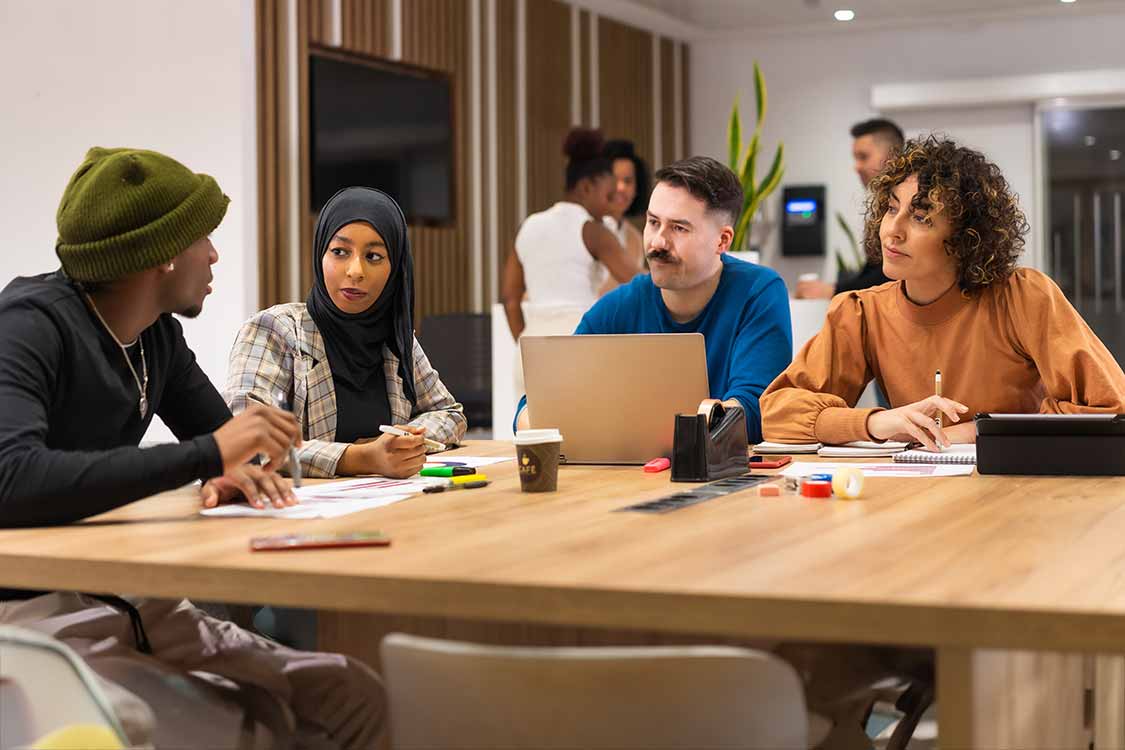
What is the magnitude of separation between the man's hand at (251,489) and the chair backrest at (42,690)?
1.89ft

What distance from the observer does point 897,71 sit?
927cm

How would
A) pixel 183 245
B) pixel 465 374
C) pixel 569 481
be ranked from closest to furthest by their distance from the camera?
pixel 183 245 → pixel 569 481 → pixel 465 374

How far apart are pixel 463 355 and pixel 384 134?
1318 mm

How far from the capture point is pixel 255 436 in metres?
1.81

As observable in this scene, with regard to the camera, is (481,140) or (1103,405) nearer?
(1103,405)

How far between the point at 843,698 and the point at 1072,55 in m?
8.38

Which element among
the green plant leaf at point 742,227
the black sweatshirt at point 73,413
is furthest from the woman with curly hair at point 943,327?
the green plant leaf at point 742,227

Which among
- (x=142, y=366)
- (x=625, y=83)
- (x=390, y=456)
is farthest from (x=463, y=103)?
(x=142, y=366)

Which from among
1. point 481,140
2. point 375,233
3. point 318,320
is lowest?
point 318,320

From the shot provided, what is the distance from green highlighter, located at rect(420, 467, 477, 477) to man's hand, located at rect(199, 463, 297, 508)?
1.23 feet

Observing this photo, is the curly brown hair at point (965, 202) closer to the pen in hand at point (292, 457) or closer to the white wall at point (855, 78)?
the pen in hand at point (292, 457)

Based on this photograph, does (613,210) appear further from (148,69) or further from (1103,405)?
(1103,405)

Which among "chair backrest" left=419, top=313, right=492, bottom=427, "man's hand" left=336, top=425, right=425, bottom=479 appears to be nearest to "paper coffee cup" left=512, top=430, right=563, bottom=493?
"man's hand" left=336, top=425, right=425, bottom=479

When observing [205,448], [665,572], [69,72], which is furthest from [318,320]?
[69,72]
